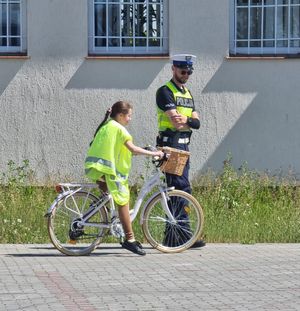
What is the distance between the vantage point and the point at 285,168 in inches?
625

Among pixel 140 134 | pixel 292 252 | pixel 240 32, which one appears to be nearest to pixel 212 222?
pixel 292 252

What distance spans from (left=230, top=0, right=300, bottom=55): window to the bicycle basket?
4.66 metres

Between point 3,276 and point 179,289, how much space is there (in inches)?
69.1

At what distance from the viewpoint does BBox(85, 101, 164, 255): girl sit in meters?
11.4

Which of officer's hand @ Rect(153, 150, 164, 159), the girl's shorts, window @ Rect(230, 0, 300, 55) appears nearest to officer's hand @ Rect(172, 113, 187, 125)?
officer's hand @ Rect(153, 150, 164, 159)

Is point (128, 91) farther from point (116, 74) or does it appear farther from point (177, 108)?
point (177, 108)

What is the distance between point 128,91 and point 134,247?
15.0 ft

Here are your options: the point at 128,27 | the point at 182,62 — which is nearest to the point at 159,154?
the point at 182,62

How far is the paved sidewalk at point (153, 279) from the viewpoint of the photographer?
9.26 meters

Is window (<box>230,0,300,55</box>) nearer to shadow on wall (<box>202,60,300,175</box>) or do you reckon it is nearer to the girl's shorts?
shadow on wall (<box>202,60,300,175</box>)

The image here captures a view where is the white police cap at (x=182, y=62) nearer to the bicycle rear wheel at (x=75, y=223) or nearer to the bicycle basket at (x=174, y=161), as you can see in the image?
the bicycle basket at (x=174, y=161)

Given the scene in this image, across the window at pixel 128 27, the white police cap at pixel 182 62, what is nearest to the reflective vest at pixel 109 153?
the white police cap at pixel 182 62

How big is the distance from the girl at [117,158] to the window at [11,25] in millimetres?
4670

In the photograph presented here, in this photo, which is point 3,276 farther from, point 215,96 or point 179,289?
point 215,96
